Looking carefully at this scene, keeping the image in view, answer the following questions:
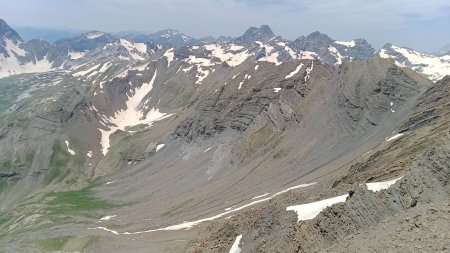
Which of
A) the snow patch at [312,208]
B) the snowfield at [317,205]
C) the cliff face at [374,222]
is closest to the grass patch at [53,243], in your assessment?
the cliff face at [374,222]

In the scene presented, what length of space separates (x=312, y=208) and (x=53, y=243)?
134 metres

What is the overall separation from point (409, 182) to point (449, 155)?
528 centimetres

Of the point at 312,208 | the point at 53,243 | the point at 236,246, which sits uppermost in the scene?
the point at 312,208

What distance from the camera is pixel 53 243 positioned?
564ft

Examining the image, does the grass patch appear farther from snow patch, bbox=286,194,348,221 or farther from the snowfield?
the snowfield

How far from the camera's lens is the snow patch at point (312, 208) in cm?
6161

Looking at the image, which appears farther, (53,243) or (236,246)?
(53,243)

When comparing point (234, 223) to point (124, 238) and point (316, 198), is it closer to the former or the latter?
point (316, 198)

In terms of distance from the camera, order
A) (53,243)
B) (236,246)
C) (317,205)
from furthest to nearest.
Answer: (53,243)
(236,246)
(317,205)

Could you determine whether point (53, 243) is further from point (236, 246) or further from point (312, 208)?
point (312, 208)

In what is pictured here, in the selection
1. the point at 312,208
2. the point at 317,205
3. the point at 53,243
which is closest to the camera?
the point at 312,208

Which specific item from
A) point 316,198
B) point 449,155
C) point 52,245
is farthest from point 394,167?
point 52,245

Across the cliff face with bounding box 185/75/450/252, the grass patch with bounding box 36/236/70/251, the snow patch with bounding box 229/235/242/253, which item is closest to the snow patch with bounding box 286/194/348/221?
the cliff face with bounding box 185/75/450/252

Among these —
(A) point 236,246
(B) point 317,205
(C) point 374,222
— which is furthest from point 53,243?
(C) point 374,222
